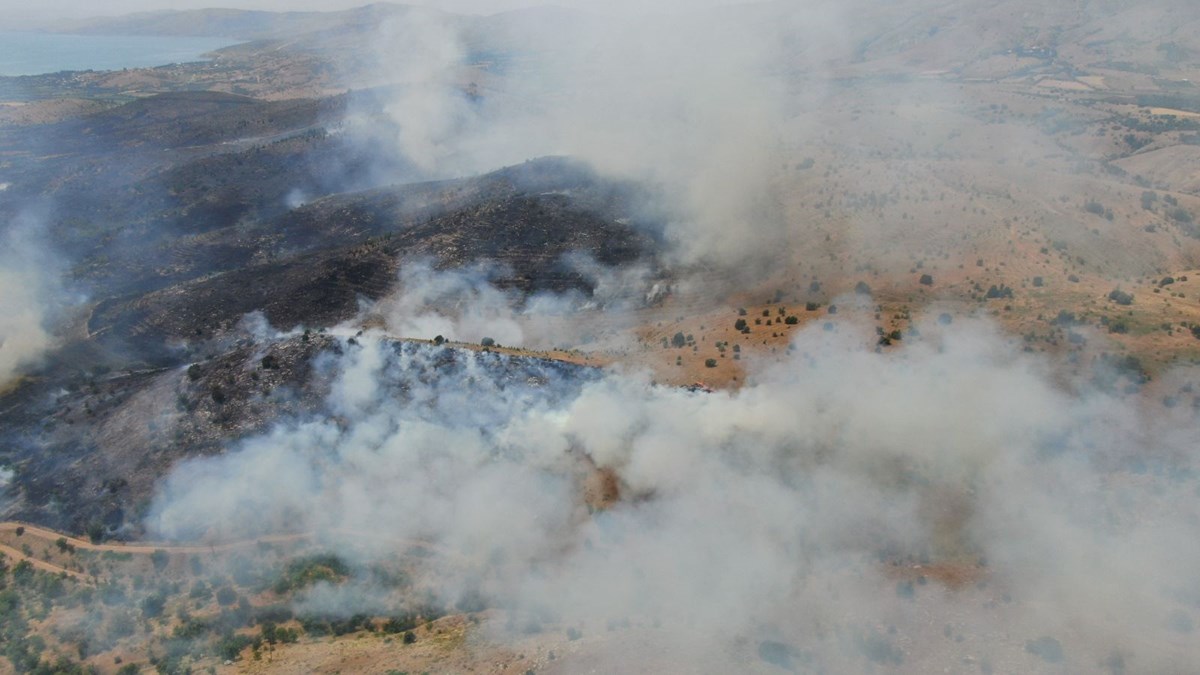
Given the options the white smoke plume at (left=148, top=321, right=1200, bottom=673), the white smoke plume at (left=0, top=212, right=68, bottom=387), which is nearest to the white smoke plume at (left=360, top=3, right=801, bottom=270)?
the white smoke plume at (left=148, top=321, right=1200, bottom=673)

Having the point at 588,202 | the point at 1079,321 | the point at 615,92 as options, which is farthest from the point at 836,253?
the point at 615,92

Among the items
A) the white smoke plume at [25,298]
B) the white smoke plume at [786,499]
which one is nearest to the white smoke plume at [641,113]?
the white smoke plume at [786,499]

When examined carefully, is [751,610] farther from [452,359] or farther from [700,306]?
[700,306]

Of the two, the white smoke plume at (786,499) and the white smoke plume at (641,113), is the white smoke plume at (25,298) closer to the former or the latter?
the white smoke plume at (786,499)

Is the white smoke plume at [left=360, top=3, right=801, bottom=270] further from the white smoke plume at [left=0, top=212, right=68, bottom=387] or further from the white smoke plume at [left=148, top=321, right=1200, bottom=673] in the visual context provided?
the white smoke plume at [left=0, top=212, right=68, bottom=387]

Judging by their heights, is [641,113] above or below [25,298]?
above

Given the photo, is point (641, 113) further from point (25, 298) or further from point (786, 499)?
point (786, 499)

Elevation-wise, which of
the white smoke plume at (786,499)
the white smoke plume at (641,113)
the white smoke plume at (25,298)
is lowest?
the white smoke plume at (786,499)

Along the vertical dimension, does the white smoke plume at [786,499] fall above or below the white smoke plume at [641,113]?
below

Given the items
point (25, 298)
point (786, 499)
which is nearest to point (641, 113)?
point (25, 298)

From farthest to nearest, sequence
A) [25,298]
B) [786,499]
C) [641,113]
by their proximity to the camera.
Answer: [641,113] → [25,298] → [786,499]
